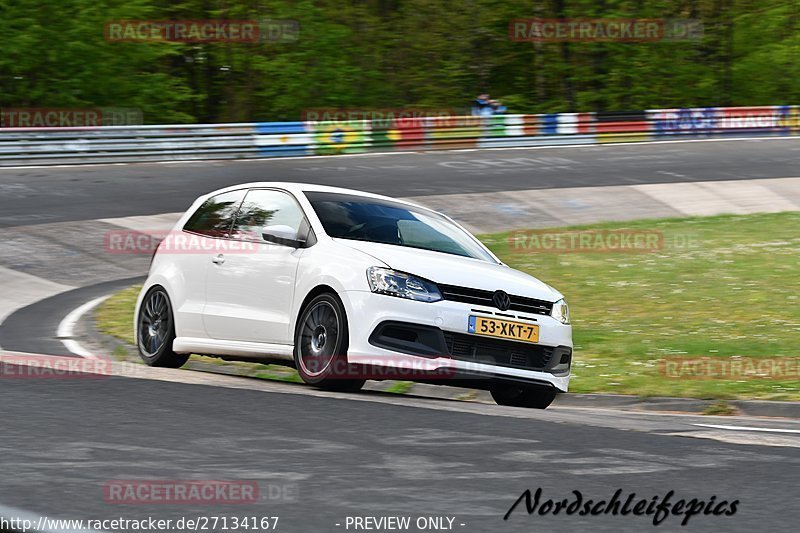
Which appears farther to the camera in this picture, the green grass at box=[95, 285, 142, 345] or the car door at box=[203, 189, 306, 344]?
the green grass at box=[95, 285, 142, 345]

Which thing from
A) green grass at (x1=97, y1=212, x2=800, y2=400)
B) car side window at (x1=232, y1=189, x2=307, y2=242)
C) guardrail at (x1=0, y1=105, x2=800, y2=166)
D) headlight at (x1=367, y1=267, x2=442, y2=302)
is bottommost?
green grass at (x1=97, y1=212, x2=800, y2=400)

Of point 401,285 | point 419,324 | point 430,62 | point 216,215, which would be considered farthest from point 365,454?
point 430,62

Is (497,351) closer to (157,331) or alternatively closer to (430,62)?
(157,331)

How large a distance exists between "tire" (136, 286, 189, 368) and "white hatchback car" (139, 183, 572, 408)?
0.02 m

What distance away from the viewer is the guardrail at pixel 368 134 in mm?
28906

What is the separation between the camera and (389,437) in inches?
251

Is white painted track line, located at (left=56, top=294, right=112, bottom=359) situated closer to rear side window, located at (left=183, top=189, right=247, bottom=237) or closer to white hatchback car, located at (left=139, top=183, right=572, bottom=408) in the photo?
white hatchback car, located at (left=139, top=183, right=572, bottom=408)

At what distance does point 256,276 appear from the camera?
364 inches

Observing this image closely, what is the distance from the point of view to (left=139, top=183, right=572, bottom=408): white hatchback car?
324 inches

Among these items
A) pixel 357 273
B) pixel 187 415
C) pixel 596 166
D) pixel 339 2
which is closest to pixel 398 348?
pixel 357 273

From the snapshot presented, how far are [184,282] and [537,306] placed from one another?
3.07 meters

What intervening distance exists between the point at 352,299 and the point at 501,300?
1040mm

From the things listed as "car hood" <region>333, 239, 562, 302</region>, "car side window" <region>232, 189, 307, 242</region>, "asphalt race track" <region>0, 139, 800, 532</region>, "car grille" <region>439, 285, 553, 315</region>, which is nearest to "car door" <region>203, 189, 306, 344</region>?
"car side window" <region>232, 189, 307, 242</region>

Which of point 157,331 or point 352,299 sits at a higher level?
point 352,299
